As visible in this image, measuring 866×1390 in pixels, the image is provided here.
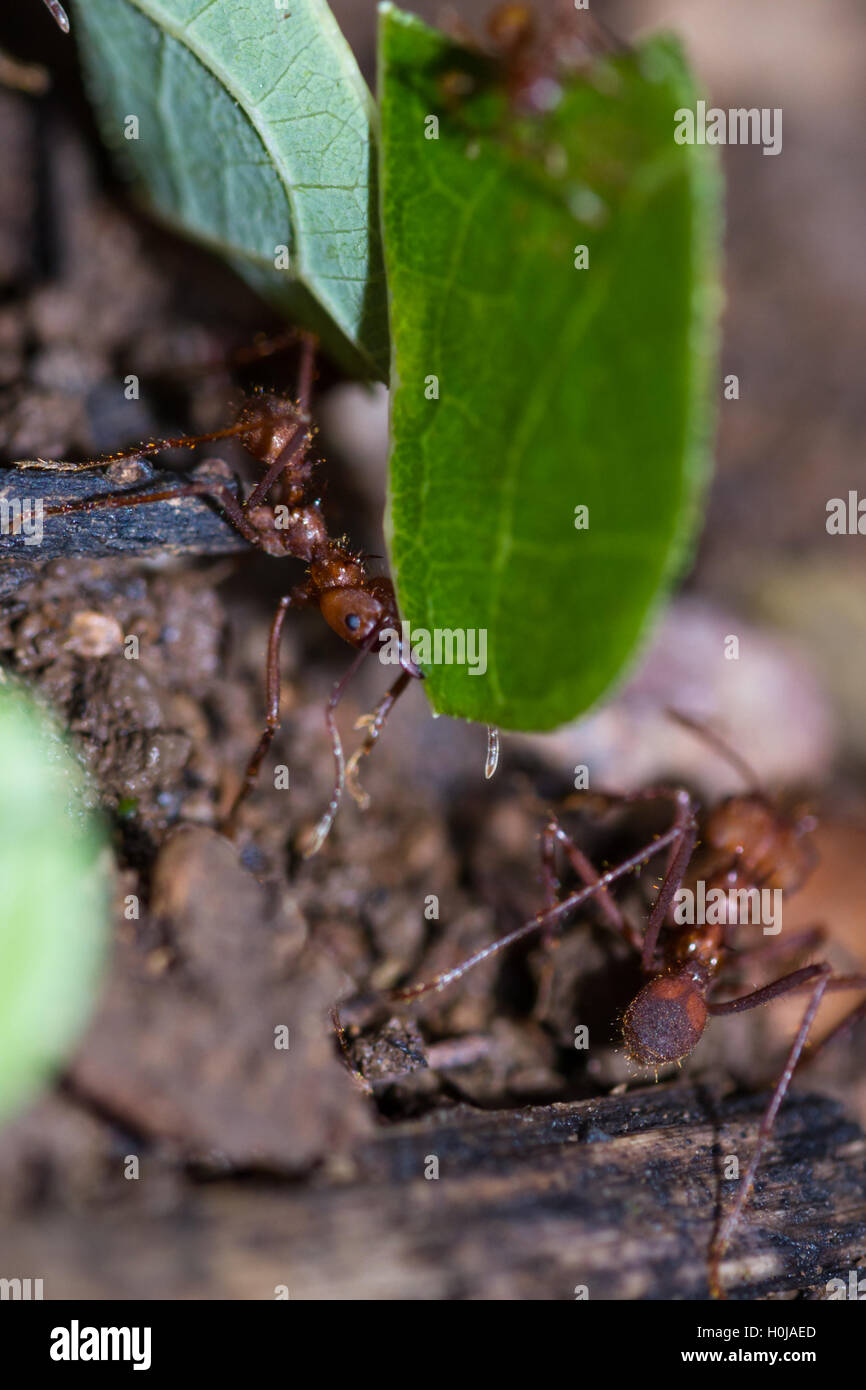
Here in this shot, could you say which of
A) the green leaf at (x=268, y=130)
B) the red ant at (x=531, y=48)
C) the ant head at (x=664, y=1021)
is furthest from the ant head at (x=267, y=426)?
the ant head at (x=664, y=1021)

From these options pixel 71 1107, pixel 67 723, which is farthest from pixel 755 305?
pixel 71 1107

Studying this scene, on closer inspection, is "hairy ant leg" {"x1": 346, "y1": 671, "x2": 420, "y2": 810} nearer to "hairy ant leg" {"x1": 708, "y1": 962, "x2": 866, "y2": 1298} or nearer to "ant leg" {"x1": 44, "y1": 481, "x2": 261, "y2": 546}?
"ant leg" {"x1": 44, "y1": 481, "x2": 261, "y2": 546}

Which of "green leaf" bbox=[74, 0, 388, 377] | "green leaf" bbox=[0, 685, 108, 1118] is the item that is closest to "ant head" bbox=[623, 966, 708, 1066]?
"green leaf" bbox=[0, 685, 108, 1118]

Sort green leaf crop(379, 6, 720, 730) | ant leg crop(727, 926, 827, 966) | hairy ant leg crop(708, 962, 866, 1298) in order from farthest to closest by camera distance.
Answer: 1. ant leg crop(727, 926, 827, 966)
2. hairy ant leg crop(708, 962, 866, 1298)
3. green leaf crop(379, 6, 720, 730)

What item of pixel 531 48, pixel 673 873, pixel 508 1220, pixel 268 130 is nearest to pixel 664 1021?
pixel 673 873

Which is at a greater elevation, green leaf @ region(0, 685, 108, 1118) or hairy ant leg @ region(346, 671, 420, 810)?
A: hairy ant leg @ region(346, 671, 420, 810)

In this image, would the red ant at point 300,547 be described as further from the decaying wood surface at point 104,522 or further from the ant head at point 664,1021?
the ant head at point 664,1021
